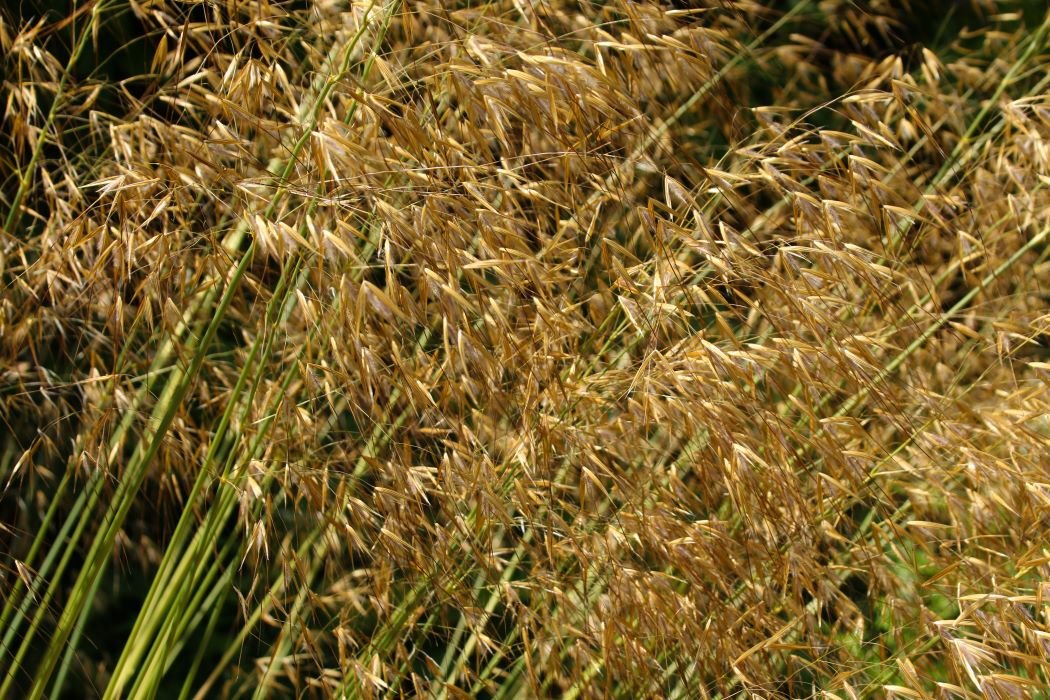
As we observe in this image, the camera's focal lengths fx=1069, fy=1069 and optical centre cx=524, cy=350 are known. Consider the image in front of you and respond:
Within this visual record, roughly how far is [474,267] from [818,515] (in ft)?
1.63

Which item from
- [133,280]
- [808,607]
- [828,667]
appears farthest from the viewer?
[133,280]

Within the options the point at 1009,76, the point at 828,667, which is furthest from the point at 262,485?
the point at 1009,76

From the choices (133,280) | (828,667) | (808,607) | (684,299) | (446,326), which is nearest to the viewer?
(446,326)

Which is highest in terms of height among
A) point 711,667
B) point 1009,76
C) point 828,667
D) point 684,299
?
point 1009,76

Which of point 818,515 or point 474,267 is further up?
point 474,267

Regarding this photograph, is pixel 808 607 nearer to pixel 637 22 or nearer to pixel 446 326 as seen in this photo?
pixel 446 326

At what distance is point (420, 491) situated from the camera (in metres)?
1.11

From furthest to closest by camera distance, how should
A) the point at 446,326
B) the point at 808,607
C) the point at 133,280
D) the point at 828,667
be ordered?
the point at 133,280
the point at 828,667
the point at 808,607
the point at 446,326

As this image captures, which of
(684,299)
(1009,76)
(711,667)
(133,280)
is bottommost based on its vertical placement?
(711,667)

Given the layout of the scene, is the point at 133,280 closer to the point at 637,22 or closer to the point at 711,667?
the point at 637,22

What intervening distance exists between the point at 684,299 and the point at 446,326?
0.28m

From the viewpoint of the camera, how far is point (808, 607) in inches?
50.3

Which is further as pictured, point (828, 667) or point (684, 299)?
point (828, 667)

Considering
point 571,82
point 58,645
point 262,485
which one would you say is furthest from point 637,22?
point 58,645
